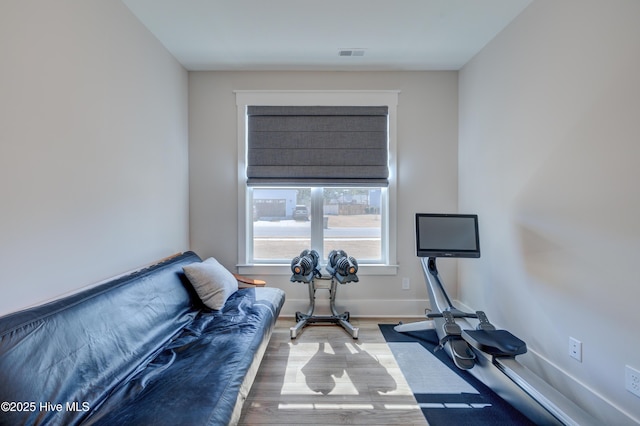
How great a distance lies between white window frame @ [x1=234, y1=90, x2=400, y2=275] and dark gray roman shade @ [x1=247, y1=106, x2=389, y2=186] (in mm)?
79

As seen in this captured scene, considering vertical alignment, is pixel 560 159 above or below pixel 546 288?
above

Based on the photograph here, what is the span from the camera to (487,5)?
199 centimetres

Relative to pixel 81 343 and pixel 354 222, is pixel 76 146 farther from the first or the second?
pixel 354 222

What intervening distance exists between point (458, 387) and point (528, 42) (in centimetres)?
263

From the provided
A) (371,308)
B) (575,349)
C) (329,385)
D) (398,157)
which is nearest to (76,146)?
(329,385)

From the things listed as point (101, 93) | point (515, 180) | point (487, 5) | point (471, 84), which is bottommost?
point (515, 180)

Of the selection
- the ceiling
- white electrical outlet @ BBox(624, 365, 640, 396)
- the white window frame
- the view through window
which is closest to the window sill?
the white window frame

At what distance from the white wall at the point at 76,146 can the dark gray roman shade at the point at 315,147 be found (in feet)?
3.23

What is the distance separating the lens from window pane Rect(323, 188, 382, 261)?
3.08 meters

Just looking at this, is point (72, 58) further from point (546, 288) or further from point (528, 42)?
point (546, 288)

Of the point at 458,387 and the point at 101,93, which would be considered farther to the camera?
the point at 458,387

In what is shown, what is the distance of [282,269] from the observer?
3018mm

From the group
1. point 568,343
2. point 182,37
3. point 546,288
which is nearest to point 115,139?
point 182,37

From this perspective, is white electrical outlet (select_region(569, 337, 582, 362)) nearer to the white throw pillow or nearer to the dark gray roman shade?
the dark gray roman shade
